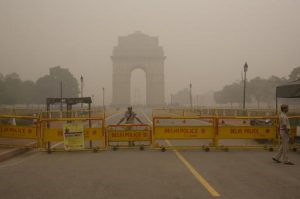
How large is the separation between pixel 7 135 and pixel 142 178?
7.47 metres

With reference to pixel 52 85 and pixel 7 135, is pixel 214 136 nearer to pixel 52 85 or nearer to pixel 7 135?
pixel 7 135

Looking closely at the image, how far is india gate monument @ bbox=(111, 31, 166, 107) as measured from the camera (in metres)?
109

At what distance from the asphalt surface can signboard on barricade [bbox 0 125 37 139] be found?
3.73 ft

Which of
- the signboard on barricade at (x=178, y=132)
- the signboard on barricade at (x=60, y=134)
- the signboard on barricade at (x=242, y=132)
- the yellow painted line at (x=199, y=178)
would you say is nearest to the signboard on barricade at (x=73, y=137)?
the signboard on barricade at (x=60, y=134)

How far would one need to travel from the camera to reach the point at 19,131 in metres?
12.9

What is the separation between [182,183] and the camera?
7.28m

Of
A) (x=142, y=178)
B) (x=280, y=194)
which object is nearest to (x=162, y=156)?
(x=142, y=178)

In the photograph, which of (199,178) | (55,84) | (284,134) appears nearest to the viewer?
(199,178)

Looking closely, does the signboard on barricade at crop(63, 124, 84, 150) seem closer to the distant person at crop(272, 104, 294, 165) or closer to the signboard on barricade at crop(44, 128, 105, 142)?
the signboard on barricade at crop(44, 128, 105, 142)

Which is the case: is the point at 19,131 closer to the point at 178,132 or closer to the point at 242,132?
the point at 178,132

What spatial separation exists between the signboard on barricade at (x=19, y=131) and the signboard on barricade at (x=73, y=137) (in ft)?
4.23

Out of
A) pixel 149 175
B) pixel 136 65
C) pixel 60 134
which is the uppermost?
pixel 136 65

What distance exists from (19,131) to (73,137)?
2245mm

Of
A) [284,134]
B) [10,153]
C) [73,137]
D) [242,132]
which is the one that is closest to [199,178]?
[284,134]
